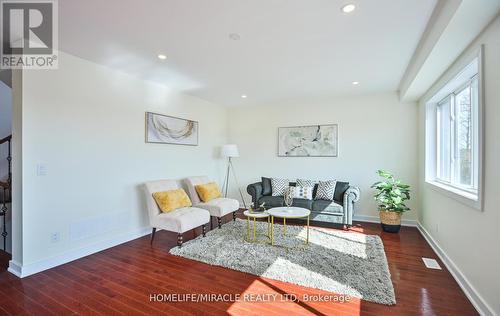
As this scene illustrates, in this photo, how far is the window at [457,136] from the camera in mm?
2391

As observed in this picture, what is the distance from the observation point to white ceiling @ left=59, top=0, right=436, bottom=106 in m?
2.04

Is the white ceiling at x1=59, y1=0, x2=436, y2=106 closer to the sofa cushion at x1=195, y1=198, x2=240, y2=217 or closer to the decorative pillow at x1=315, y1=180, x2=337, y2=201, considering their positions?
the decorative pillow at x1=315, y1=180, x2=337, y2=201

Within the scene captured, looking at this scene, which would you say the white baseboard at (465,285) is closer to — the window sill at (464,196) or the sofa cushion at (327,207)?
the window sill at (464,196)

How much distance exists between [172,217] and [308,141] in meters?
3.34

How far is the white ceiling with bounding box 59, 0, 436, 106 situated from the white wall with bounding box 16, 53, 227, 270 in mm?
384

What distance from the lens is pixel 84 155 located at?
10.2 feet

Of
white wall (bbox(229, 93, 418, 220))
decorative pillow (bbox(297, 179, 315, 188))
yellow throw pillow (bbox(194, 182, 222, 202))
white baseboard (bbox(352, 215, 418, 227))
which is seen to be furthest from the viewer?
decorative pillow (bbox(297, 179, 315, 188))

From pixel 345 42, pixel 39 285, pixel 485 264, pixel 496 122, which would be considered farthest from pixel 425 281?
pixel 39 285

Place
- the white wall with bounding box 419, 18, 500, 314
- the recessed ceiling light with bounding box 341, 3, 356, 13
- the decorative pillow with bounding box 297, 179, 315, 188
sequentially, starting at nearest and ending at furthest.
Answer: the white wall with bounding box 419, 18, 500, 314 < the recessed ceiling light with bounding box 341, 3, 356, 13 < the decorative pillow with bounding box 297, 179, 315, 188

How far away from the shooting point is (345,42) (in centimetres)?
263

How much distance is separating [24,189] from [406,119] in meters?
5.86

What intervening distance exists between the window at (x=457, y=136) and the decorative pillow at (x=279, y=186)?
8.10 ft

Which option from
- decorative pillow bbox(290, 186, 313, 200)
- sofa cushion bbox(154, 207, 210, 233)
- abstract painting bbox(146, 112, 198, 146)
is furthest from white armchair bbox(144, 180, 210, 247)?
decorative pillow bbox(290, 186, 313, 200)

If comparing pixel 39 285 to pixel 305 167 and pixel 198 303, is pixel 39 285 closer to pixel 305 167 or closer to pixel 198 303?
pixel 198 303
